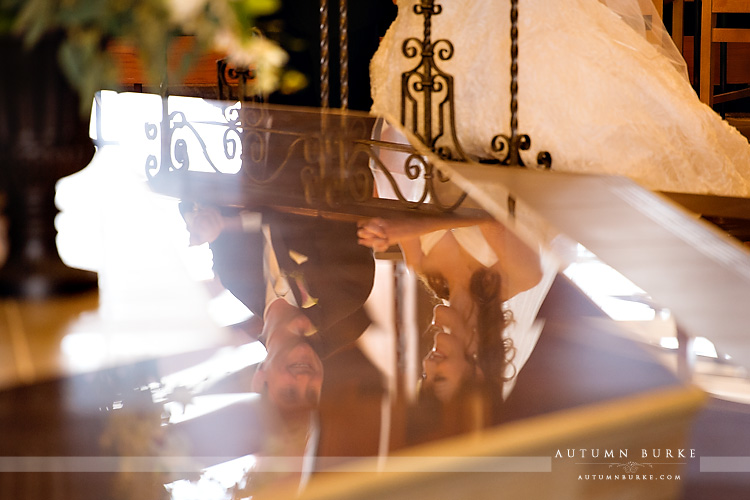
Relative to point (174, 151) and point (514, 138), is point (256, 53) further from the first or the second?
point (514, 138)

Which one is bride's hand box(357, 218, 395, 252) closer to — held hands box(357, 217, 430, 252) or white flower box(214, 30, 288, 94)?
held hands box(357, 217, 430, 252)

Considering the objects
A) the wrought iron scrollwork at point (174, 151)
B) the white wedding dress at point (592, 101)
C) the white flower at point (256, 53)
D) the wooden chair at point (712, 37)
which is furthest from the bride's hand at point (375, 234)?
the wooden chair at point (712, 37)

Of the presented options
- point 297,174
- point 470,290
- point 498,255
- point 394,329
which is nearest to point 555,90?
point 297,174

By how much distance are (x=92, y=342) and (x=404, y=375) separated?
0.31 meters

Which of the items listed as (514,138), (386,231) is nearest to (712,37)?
(514,138)

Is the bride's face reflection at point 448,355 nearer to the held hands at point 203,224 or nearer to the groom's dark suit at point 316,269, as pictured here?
the groom's dark suit at point 316,269

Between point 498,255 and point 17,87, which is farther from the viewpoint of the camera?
point 498,255

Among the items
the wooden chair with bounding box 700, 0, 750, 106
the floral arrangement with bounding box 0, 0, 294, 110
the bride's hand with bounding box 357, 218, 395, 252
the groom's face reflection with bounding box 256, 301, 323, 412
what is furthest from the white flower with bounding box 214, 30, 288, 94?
the wooden chair with bounding box 700, 0, 750, 106

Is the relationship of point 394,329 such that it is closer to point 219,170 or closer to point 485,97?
point 219,170

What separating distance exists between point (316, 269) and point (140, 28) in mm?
552

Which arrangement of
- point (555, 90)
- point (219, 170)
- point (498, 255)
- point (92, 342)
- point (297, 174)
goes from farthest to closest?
1. point (555, 90)
2. point (219, 170)
3. point (297, 174)
4. point (498, 255)
5. point (92, 342)

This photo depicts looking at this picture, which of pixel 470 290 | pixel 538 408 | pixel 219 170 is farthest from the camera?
pixel 219 170

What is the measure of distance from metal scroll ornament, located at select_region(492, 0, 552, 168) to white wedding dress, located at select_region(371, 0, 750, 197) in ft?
0.15

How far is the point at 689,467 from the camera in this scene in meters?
0.65
